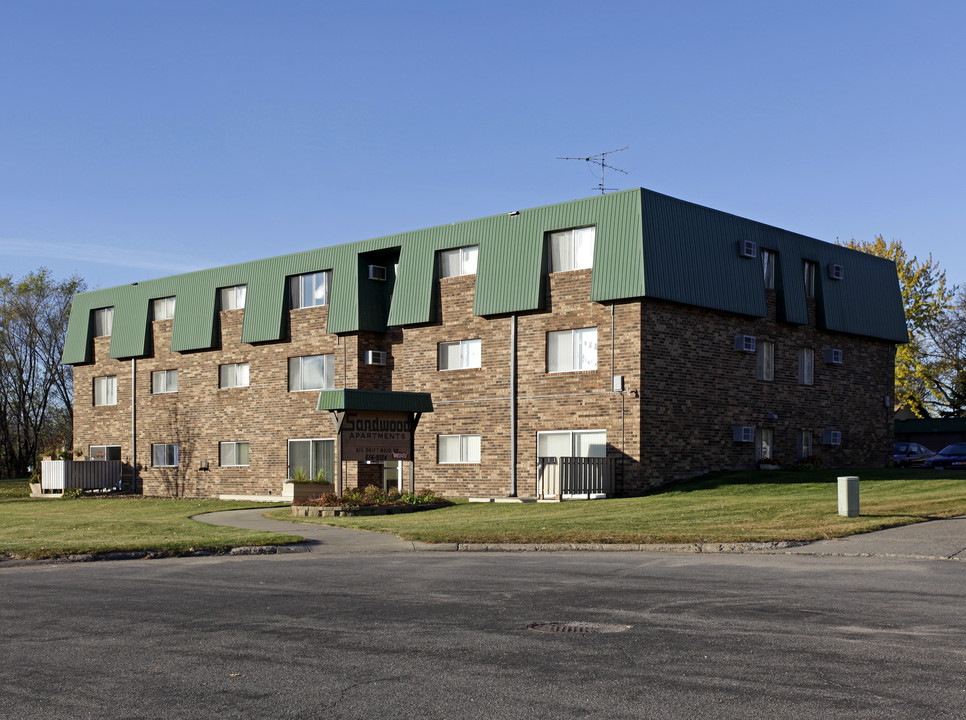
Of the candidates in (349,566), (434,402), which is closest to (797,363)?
(434,402)

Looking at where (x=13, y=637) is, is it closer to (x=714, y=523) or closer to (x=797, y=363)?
(x=714, y=523)

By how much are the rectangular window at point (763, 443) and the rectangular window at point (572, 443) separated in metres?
5.72

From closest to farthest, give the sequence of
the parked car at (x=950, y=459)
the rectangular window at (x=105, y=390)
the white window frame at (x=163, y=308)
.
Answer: the parked car at (x=950, y=459), the white window frame at (x=163, y=308), the rectangular window at (x=105, y=390)

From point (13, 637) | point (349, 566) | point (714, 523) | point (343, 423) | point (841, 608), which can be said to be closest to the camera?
point (13, 637)

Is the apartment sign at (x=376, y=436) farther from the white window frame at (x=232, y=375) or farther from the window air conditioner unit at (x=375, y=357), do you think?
the white window frame at (x=232, y=375)

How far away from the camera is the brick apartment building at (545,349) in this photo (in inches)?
1223

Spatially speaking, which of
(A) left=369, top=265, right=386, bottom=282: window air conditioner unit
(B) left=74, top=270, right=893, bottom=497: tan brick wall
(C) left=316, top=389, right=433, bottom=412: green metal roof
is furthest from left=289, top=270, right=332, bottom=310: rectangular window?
(C) left=316, top=389, right=433, bottom=412: green metal roof

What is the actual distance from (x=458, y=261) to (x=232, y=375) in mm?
12088

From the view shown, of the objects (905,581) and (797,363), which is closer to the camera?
(905,581)

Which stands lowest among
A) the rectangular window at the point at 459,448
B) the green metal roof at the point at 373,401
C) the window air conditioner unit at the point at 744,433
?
the rectangular window at the point at 459,448

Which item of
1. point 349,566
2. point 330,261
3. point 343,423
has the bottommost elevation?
point 349,566

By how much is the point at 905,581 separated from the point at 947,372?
174ft

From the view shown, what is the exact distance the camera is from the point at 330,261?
127ft

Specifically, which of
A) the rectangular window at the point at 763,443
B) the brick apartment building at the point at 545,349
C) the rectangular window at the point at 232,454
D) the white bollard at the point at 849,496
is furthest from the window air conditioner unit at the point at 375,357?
the white bollard at the point at 849,496
